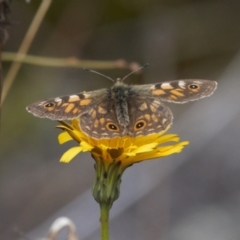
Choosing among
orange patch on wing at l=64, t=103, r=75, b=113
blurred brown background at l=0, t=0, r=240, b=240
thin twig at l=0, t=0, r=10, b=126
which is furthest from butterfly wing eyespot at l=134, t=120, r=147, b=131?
blurred brown background at l=0, t=0, r=240, b=240

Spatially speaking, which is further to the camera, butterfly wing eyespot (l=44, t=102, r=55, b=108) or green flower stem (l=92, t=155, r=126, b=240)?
butterfly wing eyespot (l=44, t=102, r=55, b=108)

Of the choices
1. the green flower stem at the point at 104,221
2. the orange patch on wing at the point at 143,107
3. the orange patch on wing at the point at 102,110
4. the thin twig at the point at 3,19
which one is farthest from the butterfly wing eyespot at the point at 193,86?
the thin twig at the point at 3,19

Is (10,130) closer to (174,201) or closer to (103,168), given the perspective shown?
(174,201)

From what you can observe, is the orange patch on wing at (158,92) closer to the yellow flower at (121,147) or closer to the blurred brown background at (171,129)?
the yellow flower at (121,147)

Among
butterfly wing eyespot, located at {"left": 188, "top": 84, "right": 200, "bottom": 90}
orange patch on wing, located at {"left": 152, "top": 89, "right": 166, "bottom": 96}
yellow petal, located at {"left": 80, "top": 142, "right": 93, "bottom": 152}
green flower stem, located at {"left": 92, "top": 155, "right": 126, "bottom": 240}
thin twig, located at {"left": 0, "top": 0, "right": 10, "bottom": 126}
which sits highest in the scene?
thin twig, located at {"left": 0, "top": 0, "right": 10, "bottom": 126}

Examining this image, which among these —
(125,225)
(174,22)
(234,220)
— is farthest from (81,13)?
(234,220)

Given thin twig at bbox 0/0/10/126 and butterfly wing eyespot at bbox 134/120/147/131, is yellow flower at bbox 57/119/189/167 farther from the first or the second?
thin twig at bbox 0/0/10/126

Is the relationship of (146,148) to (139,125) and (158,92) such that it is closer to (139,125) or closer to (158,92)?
(139,125)
